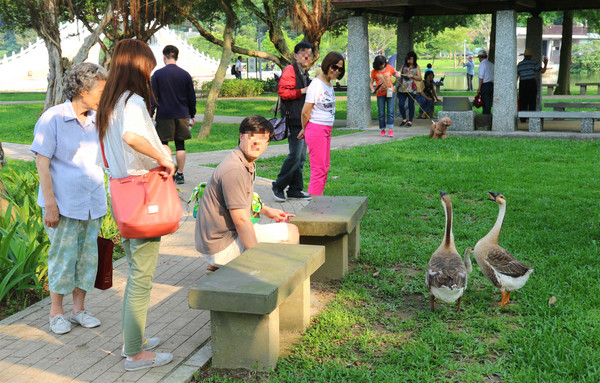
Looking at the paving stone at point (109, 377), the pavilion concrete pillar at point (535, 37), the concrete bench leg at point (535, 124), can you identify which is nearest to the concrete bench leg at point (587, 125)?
the concrete bench leg at point (535, 124)

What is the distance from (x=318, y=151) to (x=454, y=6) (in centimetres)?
1199

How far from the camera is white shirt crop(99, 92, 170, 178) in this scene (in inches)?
149

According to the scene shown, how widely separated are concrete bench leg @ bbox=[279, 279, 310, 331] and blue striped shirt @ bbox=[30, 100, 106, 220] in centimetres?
153

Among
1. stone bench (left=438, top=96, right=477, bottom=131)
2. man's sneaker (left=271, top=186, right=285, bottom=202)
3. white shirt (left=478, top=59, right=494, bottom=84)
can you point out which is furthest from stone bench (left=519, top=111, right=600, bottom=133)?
man's sneaker (left=271, top=186, right=285, bottom=202)

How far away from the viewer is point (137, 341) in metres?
4.03

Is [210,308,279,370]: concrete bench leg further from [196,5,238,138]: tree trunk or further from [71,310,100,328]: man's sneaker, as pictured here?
[196,5,238,138]: tree trunk

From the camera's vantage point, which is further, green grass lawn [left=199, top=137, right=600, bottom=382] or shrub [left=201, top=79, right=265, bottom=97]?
shrub [left=201, top=79, right=265, bottom=97]

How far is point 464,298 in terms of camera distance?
5.32 m

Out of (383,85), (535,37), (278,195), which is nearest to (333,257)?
(278,195)

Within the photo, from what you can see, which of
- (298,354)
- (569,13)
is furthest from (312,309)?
(569,13)

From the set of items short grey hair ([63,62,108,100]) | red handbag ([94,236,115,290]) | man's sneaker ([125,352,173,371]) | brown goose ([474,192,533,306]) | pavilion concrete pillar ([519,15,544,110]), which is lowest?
man's sneaker ([125,352,173,371])

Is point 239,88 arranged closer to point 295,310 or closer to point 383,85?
point 383,85

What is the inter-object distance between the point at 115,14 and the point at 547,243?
13.1 m

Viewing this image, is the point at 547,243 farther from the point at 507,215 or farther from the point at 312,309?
the point at 312,309
